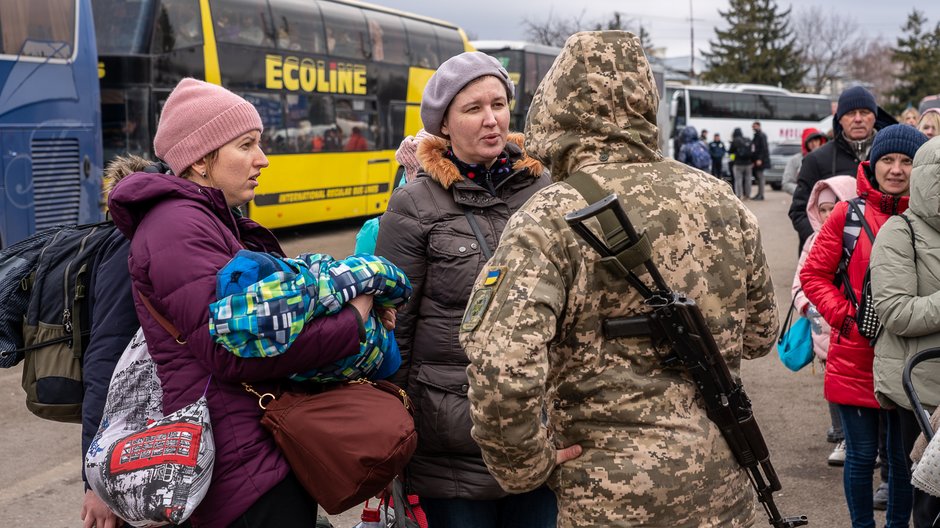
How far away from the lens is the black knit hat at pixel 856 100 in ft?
19.6

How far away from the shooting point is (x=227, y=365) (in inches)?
88.7

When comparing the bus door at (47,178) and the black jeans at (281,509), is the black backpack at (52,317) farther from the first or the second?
the bus door at (47,178)

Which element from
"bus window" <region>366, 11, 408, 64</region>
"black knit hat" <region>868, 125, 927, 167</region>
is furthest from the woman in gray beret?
"bus window" <region>366, 11, 408, 64</region>

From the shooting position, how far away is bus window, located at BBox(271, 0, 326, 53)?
15305mm

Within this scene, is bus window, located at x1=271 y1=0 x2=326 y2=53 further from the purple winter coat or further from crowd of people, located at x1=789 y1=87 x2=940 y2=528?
the purple winter coat

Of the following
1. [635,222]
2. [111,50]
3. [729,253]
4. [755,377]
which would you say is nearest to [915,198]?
[729,253]

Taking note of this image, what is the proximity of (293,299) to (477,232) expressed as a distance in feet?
2.51

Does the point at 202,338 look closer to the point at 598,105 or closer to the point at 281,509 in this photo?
the point at 281,509

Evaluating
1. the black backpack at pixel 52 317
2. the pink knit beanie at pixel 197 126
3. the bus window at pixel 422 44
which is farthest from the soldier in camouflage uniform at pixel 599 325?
the bus window at pixel 422 44

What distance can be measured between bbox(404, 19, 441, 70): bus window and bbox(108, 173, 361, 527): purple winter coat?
16712mm

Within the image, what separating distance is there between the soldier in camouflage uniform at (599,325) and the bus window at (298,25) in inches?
539

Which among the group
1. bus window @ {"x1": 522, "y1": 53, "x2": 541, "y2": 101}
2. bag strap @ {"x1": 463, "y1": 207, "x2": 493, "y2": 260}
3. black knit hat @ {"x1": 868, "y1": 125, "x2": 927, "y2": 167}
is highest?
bus window @ {"x1": 522, "y1": 53, "x2": 541, "y2": 101}

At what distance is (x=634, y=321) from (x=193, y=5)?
12.8 metres

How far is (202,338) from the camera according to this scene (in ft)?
7.34
